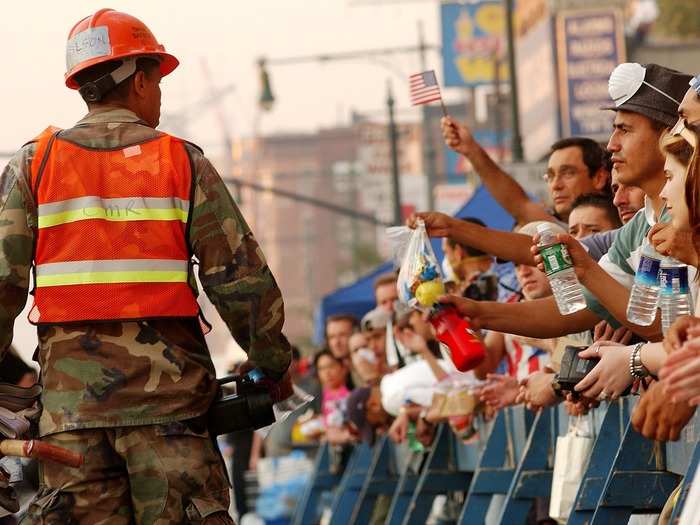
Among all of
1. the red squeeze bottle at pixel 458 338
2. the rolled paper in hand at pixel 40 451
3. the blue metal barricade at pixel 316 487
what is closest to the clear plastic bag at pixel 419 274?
the red squeeze bottle at pixel 458 338

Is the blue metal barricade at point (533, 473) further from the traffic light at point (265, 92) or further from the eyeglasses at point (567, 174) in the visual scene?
the traffic light at point (265, 92)

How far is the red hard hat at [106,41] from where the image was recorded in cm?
670

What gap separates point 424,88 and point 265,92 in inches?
1152

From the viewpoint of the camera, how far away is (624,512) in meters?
7.42

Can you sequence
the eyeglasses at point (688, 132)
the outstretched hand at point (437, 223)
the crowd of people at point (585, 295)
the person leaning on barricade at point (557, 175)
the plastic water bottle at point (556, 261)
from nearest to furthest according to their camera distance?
the eyeglasses at point (688, 132)
the crowd of people at point (585, 295)
the plastic water bottle at point (556, 261)
the outstretched hand at point (437, 223)
the person leaning on barricade at point (557, 175)

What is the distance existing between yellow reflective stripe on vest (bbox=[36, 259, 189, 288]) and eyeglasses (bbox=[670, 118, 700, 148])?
193cm

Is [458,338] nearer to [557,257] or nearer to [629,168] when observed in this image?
[557,257]

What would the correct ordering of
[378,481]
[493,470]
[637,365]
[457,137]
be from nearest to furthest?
[637,365], [457,137], [493,470], [378,481]

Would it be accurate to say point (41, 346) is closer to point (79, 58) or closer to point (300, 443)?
point (79, 58)

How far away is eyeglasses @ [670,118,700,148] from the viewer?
201 inches

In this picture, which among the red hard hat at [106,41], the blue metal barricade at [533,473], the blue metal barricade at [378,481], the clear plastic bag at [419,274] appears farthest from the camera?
the blue metal barricade at [378,481]

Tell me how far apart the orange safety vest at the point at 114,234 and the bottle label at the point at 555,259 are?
125 centimetres

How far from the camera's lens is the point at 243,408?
21.8 ft

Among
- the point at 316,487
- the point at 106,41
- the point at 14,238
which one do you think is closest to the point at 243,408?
the point at 14,238
